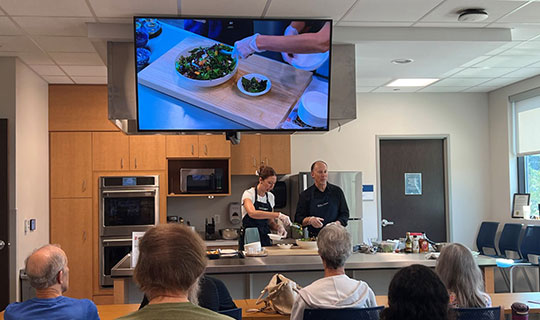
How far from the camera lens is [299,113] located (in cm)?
466

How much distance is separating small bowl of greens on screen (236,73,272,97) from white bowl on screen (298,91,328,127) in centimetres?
32

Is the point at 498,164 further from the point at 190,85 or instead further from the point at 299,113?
the point at 190,85

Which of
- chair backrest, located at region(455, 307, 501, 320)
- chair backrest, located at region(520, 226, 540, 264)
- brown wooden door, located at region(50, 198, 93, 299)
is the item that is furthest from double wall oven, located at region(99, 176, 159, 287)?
chair backrest, located at region(455, 307, 501, 320)

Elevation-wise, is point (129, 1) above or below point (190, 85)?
above

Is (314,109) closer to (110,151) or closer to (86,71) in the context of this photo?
(86,71)

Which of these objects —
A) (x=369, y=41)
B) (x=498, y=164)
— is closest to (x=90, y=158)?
(x=369, y=41)

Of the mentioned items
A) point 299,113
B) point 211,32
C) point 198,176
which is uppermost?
point 211,32

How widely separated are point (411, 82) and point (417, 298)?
5871 millimetres

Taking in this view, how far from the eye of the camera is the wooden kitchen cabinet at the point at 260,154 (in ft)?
24.4

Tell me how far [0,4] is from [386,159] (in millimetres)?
5631

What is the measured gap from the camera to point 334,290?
2.79 metres

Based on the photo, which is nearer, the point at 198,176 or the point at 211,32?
the point at 211,32

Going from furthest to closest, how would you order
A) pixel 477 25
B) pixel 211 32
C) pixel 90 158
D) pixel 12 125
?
pixel 90 158
pixel 12 125
pixel 477 25
pixel 211 32

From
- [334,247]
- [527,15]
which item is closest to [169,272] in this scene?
[334,247]
